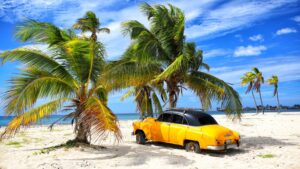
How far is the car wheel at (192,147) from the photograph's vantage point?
1250 centimetres

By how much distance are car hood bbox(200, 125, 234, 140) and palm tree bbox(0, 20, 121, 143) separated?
400 centimetres

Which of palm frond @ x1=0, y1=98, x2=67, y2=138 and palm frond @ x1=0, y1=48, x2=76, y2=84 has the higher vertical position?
palm frond @ x1=0, y1=48, x2=76, y2=84

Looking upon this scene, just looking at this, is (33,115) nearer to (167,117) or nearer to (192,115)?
(167,117)

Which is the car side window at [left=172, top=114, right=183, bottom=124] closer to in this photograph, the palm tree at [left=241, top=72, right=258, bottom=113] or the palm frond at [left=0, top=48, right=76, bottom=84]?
the palm frond at [left=0, top=48, right=76, bottom=84]

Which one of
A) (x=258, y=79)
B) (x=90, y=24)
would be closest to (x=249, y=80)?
(x=258, y=79)

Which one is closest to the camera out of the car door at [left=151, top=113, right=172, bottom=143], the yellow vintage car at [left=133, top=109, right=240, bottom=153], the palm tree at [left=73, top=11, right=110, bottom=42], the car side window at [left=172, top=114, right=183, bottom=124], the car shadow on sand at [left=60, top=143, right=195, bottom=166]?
the car shadow on sand at [left=60, top=143, right=195, bottom=166]

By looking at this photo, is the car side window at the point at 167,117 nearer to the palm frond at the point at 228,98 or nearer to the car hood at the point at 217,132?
the car hood at the point at 217,132

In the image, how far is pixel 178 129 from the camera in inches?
521

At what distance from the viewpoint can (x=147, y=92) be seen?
24.0 meters

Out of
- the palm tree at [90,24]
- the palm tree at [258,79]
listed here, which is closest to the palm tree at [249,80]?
the palm tree at [258,79]

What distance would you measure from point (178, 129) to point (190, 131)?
0.73 metres

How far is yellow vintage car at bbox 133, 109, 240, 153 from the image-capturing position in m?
12.0

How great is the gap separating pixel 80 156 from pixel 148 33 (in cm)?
811

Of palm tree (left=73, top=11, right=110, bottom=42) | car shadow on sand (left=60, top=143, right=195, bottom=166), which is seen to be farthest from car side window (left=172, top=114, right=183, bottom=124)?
palm tree (left=73, top=11, right=110, bottom=42)
